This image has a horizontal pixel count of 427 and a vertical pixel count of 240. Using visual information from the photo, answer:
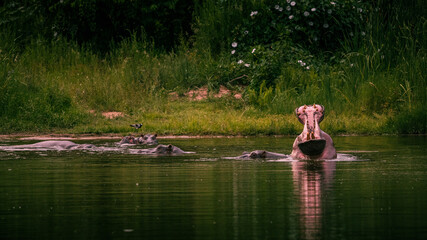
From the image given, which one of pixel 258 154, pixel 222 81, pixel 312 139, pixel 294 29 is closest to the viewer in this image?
pixel 312 139

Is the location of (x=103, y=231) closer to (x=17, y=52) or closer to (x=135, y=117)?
(x=135, y=117)

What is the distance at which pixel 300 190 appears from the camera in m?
8.45

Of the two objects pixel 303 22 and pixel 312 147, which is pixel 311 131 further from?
pixel 303 22

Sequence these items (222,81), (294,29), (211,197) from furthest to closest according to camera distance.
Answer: (294,29) → (222,81) → (211,197)

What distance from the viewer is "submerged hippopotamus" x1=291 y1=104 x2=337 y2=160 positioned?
11.7 m

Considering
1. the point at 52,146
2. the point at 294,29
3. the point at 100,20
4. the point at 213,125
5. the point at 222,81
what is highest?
the point at 100,20

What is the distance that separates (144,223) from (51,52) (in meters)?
18.2

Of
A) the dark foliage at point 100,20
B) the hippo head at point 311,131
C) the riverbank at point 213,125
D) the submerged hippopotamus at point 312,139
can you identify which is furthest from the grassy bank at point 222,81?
the hippo head at point 311,131

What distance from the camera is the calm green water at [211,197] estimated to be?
620 centimetres

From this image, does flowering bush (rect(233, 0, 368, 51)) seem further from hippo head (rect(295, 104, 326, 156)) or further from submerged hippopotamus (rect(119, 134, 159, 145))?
hippo head (rect(295, 104, 326, 156))

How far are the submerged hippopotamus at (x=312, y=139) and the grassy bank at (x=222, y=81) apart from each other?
5694 millimetres

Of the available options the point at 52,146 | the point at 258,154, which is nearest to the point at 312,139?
the point at 258,154

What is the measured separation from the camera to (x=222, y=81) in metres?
22.6

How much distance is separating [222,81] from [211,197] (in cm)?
1465
